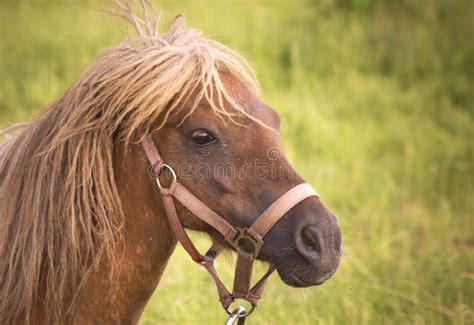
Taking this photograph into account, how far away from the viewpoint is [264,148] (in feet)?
7.59

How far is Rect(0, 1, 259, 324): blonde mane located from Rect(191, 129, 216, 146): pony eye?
0.09 m

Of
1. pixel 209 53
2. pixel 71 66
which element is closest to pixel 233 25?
pixel 71 66

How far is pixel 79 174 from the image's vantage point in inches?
91.8

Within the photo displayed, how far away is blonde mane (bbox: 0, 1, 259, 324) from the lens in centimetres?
232

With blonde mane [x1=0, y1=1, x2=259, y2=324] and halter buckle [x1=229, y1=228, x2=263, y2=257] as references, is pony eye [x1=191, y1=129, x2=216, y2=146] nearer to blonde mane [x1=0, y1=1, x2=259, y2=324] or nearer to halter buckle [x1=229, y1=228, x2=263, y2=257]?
blonde mane [x1=0, y1=1, x2=259, y2=324]

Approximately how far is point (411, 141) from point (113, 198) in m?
4.83

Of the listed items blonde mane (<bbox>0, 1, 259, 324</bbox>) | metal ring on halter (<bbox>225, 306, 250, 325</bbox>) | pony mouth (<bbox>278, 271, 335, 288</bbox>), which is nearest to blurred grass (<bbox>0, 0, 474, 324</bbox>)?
metal ring on halter (<bbox>225, 306, 250, 325</bbox>)

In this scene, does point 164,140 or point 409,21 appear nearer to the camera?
point 164,140

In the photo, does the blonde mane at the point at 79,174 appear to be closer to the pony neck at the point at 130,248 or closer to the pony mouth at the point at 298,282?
the pony neck at the point at 130,248

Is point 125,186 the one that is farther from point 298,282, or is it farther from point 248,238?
point 298,282

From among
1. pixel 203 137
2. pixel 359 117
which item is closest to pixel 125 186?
pixel 203 137

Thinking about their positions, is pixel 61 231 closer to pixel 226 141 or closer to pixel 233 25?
pixel 226 141

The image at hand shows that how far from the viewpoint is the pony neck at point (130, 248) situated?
7.79 ft

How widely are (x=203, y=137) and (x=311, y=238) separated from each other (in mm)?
532
